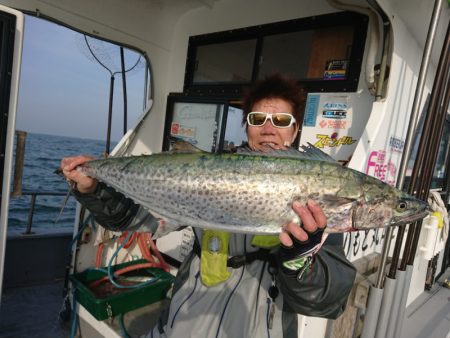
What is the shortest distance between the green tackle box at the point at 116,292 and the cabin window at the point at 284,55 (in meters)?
2.77

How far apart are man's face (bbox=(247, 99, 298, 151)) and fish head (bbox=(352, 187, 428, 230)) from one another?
0.63 metres

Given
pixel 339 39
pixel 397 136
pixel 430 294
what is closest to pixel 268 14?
pixel 339 39

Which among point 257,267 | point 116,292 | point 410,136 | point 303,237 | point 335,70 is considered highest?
point 335,70

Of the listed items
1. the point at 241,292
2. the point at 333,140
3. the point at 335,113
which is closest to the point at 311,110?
the point at 335,113

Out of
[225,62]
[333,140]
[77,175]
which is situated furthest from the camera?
[225,62]

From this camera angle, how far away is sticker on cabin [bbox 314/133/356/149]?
3473 mm

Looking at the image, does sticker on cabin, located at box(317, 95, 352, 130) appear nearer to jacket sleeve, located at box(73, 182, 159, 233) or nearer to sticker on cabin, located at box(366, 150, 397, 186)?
sticker on cabin, located at box(366, 150, 397, 186)

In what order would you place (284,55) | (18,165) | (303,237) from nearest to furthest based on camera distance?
(303,237), (18,165), (284,55)

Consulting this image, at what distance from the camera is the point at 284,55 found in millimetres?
4242

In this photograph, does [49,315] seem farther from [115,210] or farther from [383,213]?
[383,213]

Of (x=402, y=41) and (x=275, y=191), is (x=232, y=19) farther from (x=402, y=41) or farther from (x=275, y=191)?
(x=275, y=191)

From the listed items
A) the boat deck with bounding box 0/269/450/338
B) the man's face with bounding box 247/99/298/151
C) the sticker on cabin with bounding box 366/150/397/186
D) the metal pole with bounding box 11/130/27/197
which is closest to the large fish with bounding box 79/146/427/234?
the man's face with bounding box 247/99/298/151

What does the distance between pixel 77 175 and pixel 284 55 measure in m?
3.25

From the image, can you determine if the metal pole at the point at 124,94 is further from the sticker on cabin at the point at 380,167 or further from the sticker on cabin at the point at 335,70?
the sticker on cabin at the point at 380,167
